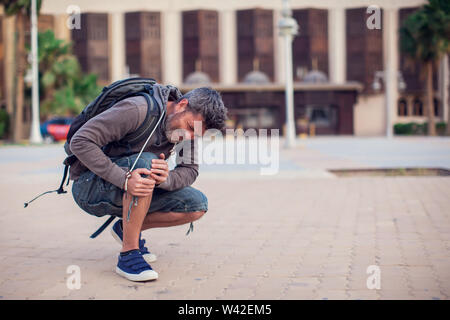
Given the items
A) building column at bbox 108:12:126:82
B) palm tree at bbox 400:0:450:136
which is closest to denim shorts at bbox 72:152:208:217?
palm tree at bbox 400:0:450:136

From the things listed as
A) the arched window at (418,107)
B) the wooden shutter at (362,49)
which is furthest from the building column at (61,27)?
the arched window at (418,107)

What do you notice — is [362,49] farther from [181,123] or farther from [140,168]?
[140,168]

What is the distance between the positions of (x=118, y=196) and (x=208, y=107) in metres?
0.77

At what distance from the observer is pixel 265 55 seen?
49.2 m

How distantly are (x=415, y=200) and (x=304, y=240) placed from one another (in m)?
3.14

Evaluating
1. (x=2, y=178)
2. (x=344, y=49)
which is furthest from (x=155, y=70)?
(x=2, y=178)

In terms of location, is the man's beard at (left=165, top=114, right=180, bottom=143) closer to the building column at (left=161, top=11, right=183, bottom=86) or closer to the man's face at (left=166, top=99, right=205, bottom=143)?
the man's face at (left=166, top=99, right=205, bottom=143)

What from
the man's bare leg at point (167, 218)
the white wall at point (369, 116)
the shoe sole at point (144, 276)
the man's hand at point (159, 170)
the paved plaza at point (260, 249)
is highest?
the white wall at point (369, 116)

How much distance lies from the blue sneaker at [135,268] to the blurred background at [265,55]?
43.8 metres

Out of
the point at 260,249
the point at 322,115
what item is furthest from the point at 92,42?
the point at 260,249

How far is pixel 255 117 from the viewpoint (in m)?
49.0

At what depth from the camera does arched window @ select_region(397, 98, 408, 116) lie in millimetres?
49281

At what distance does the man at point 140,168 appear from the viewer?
3.26m

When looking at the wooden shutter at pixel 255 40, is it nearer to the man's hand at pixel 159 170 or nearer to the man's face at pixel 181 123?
the man's face at pixel 181 123
